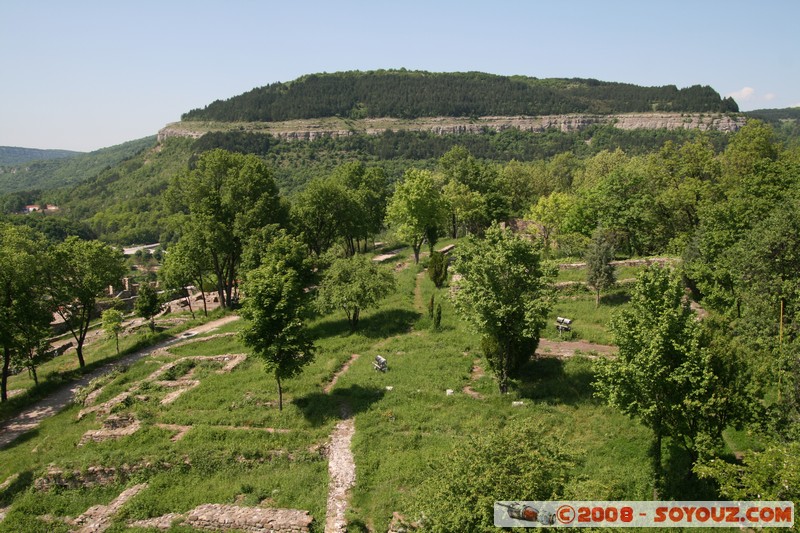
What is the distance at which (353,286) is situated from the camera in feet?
104

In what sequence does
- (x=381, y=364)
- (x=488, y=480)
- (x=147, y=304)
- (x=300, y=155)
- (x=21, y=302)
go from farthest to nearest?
(x=300, y=155)
(x=147, y=304)
(x=21, y=302)
(x=381, y=364)
(x=488, y=480)

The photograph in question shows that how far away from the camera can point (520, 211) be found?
69.6 metres

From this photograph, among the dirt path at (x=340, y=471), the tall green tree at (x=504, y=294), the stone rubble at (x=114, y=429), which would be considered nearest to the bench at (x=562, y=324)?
the tall green tree at (x=504, y=294)

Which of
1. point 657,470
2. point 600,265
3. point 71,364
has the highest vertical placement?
point 600,265

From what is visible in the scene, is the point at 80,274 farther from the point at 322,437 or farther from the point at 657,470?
the point at 657,470

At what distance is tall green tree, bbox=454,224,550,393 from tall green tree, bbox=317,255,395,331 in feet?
30.1

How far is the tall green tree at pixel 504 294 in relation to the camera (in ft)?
72.6

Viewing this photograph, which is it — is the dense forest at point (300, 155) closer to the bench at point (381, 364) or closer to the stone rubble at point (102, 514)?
the bench at point (381, 364)

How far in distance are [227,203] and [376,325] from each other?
54.4 ft

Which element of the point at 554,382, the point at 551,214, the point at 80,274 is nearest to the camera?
the point at 554,382

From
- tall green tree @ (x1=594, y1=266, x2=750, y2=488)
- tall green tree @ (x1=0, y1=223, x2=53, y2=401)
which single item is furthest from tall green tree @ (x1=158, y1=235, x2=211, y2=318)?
tall green tree @ (x1=594, y1=266, x2=750, y2=488)

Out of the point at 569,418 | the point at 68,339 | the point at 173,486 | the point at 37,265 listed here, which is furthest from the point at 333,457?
the point at 68,339

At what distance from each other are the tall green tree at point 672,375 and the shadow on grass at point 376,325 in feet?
58.0

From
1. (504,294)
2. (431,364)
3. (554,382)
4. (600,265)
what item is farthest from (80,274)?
(600,265)
